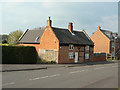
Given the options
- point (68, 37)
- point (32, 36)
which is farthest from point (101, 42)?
point (32, 36)

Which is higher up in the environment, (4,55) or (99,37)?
(99,37)

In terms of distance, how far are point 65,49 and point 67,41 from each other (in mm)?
1818

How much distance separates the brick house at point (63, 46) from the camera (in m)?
28.3

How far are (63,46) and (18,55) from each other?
29.5 feet

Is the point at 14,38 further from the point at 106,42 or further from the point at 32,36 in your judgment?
the point at 106,42

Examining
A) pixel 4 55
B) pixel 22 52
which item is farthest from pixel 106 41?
pixel 4 55

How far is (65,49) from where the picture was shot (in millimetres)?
28828

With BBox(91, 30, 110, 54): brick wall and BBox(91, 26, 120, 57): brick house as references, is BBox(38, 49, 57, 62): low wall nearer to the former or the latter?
BBox(91, 26, 120, 57): brick house

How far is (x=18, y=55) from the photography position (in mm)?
24250

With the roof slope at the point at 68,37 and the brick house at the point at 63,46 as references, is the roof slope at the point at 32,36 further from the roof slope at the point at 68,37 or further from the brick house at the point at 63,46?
the roof slope at the point at 68,37

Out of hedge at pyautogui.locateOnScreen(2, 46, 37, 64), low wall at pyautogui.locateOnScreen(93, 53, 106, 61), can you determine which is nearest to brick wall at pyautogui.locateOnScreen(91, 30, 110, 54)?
low wall at pyautogui.locateOnScreen(93, 53, 106, 61)

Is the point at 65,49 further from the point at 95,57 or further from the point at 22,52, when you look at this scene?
the point at 95,57

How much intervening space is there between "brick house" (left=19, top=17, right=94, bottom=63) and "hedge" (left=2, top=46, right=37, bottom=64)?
4.37m

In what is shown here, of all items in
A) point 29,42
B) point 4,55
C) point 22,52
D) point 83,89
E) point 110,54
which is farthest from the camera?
point 110,54
